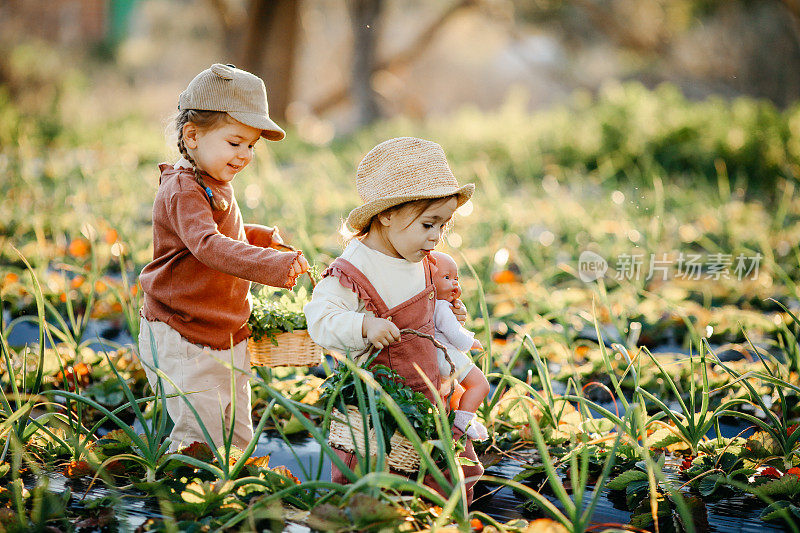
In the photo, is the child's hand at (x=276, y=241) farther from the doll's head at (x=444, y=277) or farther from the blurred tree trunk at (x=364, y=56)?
the blurred tree trunk at (x=364, y=56)

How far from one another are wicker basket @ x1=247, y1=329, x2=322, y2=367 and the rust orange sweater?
0.29 feet

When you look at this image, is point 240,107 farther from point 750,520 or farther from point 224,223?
point 750,520

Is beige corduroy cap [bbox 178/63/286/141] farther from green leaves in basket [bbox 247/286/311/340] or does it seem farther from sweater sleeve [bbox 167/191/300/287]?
green leaves in basket [bbox 247/286/311/340]

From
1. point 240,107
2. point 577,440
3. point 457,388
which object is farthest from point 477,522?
point 240,107

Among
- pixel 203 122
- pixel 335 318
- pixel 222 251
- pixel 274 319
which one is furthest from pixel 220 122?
pixel 335 318

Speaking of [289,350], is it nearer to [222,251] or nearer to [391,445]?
[222,251]

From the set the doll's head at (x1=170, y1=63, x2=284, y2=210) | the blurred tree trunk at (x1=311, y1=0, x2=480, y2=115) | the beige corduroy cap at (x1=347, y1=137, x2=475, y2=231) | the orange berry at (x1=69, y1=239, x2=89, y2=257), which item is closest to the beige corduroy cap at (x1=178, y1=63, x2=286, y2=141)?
the doll's head at (x1=170, y1=63, x2=284, y2=210)

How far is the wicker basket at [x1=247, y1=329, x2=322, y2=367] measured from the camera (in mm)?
1987

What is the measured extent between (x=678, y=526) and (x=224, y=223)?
4.61 feet

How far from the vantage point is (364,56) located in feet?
43.7

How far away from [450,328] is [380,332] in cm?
32

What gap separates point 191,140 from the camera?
1.95m

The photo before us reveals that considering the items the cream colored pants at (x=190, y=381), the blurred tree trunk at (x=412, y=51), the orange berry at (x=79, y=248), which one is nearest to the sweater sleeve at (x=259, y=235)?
the cream colored pants at (x=190, y=381)

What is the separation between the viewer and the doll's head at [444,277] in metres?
1.92
